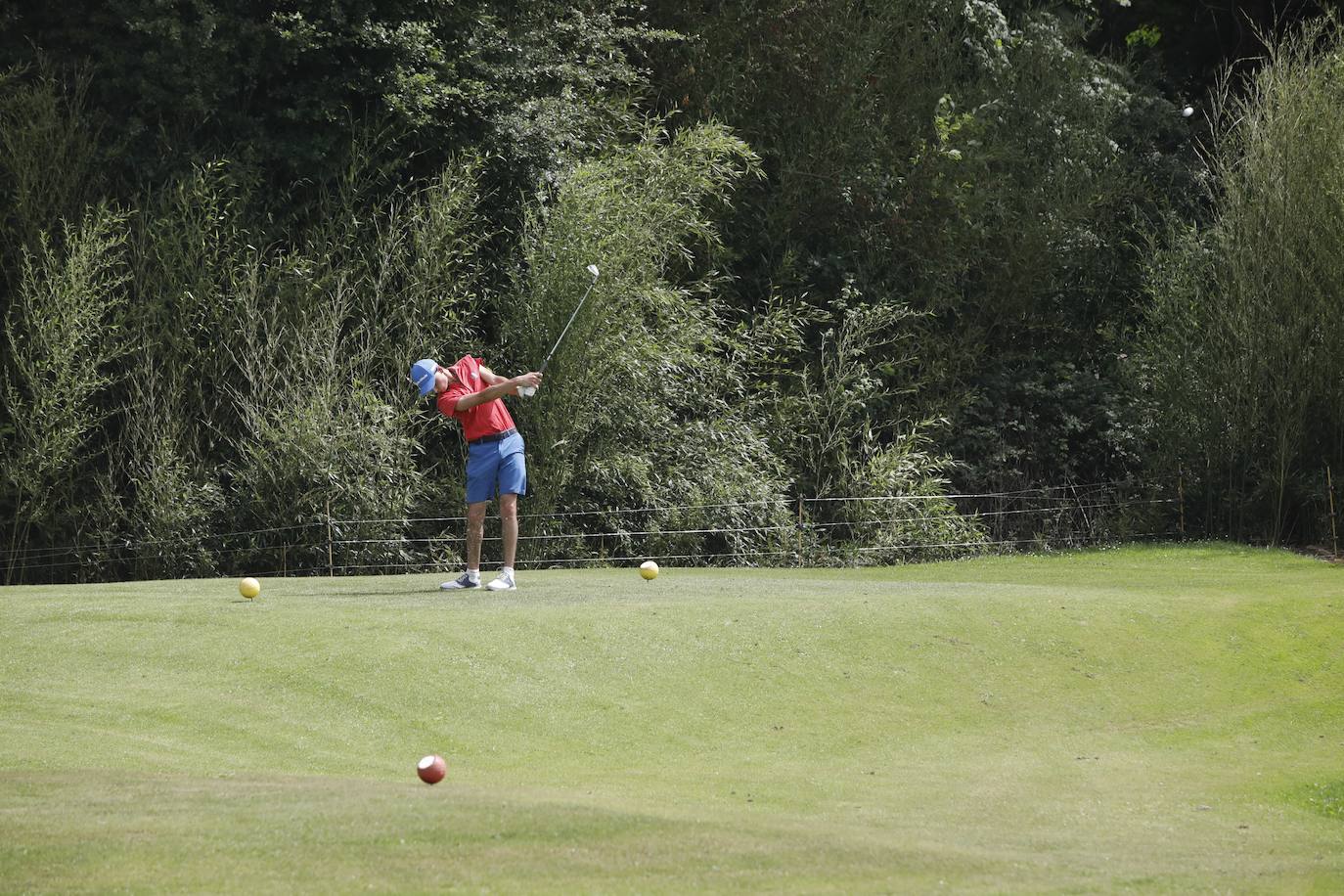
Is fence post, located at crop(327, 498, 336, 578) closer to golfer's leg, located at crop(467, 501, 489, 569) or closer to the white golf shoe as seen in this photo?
the white golf shoe

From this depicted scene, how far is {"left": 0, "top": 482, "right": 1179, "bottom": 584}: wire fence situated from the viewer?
1477cm

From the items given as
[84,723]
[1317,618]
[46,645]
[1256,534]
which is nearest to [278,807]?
A: [84,723]

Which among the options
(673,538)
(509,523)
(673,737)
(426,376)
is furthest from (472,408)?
(673,538)

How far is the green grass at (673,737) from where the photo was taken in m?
5.09

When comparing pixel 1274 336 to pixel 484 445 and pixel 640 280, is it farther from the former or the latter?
pixel 484 445

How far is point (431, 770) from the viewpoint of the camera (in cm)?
626

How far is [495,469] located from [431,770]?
13.9ft

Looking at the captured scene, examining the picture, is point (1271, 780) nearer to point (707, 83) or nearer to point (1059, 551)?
point (1059, 551)

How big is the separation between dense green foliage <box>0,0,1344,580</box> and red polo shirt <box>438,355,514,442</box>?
458 cm

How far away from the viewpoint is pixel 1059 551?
1805 cm

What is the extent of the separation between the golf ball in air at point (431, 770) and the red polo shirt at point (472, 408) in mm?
4205

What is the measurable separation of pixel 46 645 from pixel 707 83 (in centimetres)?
1348

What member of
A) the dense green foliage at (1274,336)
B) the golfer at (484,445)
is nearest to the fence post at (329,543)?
the golfer at (484,445)

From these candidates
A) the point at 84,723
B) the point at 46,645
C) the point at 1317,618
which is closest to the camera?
the point at 84,723
